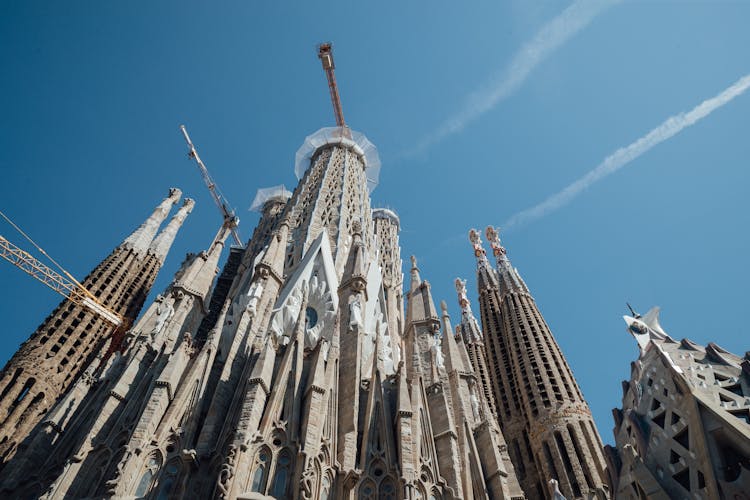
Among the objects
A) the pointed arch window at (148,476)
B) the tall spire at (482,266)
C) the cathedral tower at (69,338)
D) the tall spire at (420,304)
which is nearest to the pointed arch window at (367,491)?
the pointed arch window at (148,476)

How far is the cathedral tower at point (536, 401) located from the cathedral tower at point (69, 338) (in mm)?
26979

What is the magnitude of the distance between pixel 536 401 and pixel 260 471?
26717 mm

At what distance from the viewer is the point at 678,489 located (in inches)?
428

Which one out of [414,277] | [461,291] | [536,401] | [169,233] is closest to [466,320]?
[461,291]

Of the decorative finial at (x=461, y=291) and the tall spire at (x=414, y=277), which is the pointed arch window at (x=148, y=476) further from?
the decorative finial at (x=461, y=291)

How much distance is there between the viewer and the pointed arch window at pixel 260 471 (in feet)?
35.6

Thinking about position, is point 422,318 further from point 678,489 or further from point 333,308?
point 678,489

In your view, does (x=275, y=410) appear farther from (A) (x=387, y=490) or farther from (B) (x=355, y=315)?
(B) (x=355, y=315)

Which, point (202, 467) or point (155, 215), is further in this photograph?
point (155, 215)

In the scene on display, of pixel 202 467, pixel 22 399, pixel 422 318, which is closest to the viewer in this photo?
pixel 202 467

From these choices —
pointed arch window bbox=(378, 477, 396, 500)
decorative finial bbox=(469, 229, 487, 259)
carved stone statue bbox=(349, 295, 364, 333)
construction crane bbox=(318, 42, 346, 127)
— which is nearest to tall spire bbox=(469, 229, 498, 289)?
decorative finial bbox=(469, 229, 487, 259)

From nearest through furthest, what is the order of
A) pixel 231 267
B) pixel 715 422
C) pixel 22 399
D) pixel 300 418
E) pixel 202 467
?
pixel 715 422 < pixel 202 467 < pixel 300 418 < pixel 22 399 < pixel 231 267

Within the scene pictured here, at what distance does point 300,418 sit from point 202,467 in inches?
95.1

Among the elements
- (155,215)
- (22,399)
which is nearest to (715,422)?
(22,399)
